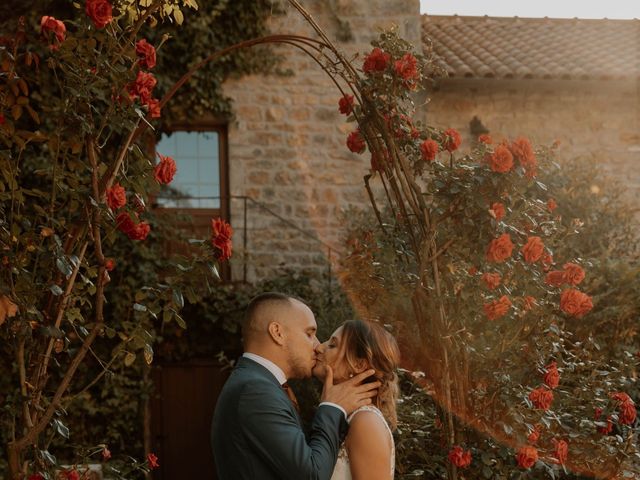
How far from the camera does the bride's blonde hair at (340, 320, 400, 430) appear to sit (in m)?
3.25

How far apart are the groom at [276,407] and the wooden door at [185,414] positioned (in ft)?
24.0

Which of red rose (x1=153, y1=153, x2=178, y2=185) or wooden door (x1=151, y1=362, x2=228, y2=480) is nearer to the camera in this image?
red rose (x1=153, y1=153, x2=178, y2=185)

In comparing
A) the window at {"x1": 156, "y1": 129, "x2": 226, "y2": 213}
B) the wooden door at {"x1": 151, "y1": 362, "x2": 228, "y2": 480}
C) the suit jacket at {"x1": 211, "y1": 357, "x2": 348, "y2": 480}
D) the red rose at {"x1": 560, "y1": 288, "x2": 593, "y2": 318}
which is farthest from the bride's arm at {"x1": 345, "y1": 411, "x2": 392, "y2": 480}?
the window at {"x1": 156, "y1": 129, "x2": 226, "y2": 213}

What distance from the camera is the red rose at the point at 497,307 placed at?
3.98 m

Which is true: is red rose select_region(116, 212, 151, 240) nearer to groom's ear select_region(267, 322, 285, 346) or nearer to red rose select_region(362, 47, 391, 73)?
groom's ear select_region(267, 322, 285, 346)

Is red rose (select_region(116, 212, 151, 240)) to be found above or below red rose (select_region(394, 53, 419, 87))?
below

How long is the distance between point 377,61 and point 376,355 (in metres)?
1.59

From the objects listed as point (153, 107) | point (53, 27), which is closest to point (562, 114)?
point (153, 107)

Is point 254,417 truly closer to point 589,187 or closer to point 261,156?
point 589,187

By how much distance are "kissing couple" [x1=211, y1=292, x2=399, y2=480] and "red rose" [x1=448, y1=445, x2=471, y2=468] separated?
0.60 meters

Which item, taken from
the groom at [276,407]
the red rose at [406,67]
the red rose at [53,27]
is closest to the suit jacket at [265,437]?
the groom at [276,407]

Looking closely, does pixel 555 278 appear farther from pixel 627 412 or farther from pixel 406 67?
pixel 406 67

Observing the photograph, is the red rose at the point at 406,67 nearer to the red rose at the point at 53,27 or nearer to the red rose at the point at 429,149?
the red rose at the point at 429,149

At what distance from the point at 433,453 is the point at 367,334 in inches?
62.4
